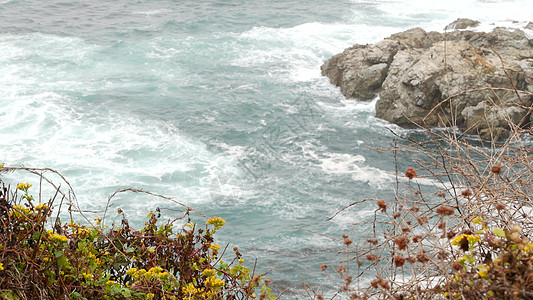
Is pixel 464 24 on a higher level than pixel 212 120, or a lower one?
higher

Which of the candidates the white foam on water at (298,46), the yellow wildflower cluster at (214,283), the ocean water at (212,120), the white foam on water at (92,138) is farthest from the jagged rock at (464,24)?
the yellow wildflower cluster at (214,283)

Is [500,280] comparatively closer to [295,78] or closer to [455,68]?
[455,68]

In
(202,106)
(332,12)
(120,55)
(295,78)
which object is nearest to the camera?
(202,106)

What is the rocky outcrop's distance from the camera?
16.6 meters

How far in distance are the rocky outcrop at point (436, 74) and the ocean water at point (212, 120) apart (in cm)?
89

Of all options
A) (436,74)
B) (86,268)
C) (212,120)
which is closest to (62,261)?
(86,268)

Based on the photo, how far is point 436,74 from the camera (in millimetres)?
17891

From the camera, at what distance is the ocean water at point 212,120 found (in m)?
13.1

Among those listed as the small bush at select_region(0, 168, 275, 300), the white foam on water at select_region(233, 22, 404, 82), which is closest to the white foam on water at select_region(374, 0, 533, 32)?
the white foam on water at select_region(233, 22, 404, 82)

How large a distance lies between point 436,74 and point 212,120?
25.2 ft

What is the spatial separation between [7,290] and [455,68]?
691 inches

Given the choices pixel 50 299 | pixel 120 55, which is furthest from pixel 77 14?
pixel 50 299

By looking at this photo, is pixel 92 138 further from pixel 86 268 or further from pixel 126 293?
pixel 126 293

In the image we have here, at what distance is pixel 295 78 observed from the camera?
21812 mm
